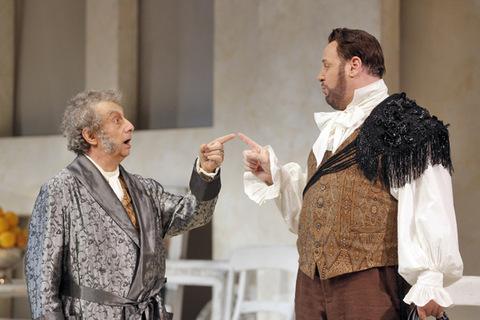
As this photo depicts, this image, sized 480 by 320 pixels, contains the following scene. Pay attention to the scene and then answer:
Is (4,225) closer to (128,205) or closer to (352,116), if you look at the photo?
(128,205)

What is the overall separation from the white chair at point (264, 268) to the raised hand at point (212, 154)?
4.20 feet

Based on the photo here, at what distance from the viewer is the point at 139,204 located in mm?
1946

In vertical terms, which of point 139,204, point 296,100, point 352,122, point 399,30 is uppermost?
point 399,30

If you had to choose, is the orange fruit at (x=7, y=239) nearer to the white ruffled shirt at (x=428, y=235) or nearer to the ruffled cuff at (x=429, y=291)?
the white ruffled shirt at (x=428, y=235)

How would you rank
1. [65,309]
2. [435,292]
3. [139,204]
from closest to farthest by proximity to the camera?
1. [435,292]
2. [65,309]
3. [139,204]

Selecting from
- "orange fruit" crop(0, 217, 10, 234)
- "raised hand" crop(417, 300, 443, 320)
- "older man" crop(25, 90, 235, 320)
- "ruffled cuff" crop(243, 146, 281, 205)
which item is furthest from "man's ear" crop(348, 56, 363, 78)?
"orange fruit" crop(0, 217, 10, 234)

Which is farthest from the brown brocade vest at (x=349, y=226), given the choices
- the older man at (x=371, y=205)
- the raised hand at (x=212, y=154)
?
the raised hand at (x=212, y=154)

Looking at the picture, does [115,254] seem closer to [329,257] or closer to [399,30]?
[329,257]

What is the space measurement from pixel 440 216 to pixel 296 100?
1841 millimetres

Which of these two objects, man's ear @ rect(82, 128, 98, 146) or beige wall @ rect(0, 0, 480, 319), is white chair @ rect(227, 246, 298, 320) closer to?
beige wall @ rect(0, 0, 480, 319)

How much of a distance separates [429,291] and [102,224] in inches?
43.1

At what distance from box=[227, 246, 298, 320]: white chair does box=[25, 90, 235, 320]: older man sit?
116 cm

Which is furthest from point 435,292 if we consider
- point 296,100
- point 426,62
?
point 426,62

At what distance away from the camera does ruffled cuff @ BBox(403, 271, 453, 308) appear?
60.4 inches
